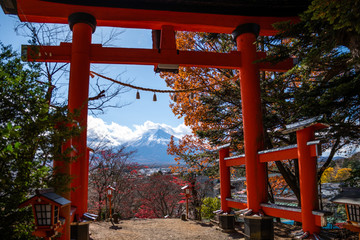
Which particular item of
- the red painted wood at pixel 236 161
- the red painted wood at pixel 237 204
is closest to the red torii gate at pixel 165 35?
the red painted wood at pixel 236 161

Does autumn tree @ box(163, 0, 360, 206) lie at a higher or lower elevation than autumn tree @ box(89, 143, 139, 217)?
higher

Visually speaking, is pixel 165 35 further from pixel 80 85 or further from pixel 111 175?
pixel 111 175

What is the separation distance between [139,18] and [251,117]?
10.2ft

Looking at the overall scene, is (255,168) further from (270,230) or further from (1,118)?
(1,118)

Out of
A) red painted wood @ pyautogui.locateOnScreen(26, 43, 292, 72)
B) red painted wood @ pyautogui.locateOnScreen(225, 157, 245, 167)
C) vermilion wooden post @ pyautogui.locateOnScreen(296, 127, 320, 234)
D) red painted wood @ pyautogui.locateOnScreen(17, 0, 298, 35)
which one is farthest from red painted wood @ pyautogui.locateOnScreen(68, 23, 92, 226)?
vermilion wooden post @ pyautogui.locateOnScreen(296, 127, 320, 234)

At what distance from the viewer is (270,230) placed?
15.8 ft

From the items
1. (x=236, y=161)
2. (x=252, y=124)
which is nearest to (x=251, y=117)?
(x=252, y=124)

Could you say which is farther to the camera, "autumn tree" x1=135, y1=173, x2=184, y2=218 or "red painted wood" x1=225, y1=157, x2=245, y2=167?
"autumn tree" x1=135, y1=173, x2=184, y2=218

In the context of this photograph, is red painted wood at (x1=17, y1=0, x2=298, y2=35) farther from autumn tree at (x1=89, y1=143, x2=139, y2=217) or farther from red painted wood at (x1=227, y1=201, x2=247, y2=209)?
autumn tree at (x1=89, y1=143, x2=139, y2=217)

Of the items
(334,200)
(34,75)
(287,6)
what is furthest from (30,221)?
(287,6)

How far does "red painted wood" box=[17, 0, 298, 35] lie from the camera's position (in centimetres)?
502

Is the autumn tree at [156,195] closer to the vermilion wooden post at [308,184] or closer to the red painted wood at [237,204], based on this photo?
the red painted wood at [237,204]

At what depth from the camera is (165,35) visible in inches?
215

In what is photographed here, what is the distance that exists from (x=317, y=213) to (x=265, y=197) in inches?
61.9
